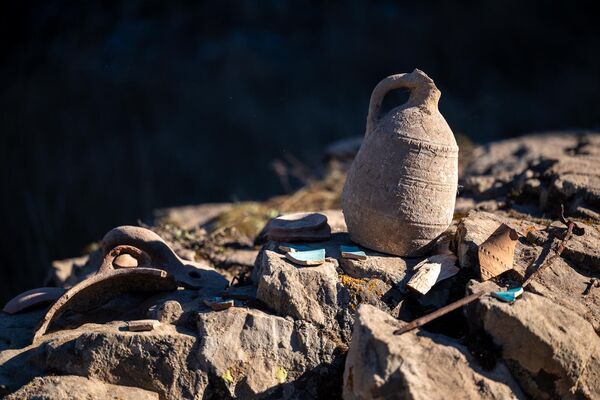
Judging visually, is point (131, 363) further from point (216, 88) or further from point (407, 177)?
point (216, 88)

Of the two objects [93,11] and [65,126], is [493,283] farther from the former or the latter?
[93,11]

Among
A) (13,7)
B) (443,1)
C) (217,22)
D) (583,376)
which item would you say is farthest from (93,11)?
(583,376)

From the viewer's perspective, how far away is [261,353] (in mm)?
2939

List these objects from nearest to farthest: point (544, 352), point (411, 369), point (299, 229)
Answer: point (411, 369) < point (544, 352) < point (299, 229)

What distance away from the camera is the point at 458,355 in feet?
8.84

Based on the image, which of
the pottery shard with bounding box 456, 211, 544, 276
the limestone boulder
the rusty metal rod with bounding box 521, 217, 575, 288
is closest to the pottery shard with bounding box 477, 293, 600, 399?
the rusty metal rod with bounding box 521, 217, 575, 288

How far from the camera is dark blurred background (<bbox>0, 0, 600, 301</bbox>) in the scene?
420 inches

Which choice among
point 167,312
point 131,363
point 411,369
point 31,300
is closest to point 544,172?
point 411,369

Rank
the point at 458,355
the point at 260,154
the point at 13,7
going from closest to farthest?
the point at 458,355 → the point at 260,154 → the point at 13,7

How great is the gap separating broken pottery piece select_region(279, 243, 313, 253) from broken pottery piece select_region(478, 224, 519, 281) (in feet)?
3.05

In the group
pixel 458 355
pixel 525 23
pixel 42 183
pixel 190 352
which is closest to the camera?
pixel 458 355

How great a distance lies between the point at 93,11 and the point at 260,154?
208 inches

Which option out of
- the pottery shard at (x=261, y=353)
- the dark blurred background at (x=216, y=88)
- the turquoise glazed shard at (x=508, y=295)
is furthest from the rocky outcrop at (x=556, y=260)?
the dark blurred background at (x=216, y=88)

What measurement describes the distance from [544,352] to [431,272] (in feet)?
2.28
